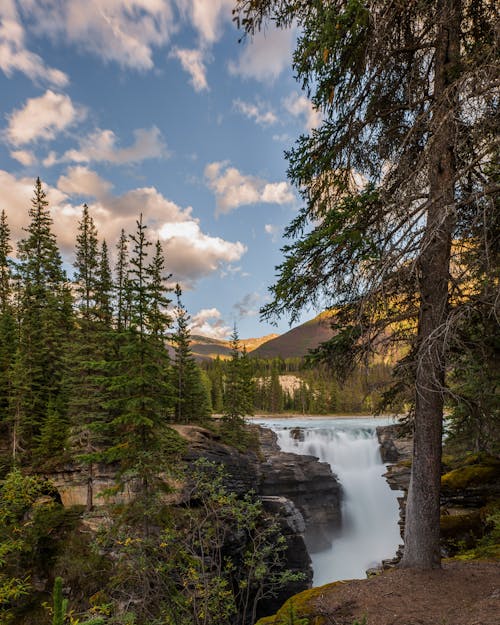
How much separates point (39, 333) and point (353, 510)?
30537mm

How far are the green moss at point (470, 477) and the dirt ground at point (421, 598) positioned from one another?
477 centimetres

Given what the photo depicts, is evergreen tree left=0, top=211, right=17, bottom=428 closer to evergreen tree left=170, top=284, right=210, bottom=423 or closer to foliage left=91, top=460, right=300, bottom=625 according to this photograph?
evergreen tree left=170, top=284, right=210, bottom=423

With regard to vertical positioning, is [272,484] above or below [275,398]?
below

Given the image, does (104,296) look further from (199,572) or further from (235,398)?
(199,572)

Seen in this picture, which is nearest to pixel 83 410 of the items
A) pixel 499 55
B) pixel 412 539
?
pixel 412 539

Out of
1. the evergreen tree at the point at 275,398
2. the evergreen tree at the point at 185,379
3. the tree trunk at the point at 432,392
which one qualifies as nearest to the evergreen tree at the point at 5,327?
the evergreen tree at the point at 185,379

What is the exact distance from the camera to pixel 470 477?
467 inches

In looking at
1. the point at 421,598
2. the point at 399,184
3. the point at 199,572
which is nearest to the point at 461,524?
the point at 421,598

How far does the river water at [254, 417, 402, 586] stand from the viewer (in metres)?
26.8

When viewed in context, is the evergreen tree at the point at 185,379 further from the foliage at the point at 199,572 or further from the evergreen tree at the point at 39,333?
the foliage at the point at 199,572

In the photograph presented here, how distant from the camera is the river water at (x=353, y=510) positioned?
26.8 metres

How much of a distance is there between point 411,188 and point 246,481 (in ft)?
78.8

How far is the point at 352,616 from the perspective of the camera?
579 centimetres

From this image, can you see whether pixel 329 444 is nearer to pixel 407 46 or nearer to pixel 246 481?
pixel 246 481
